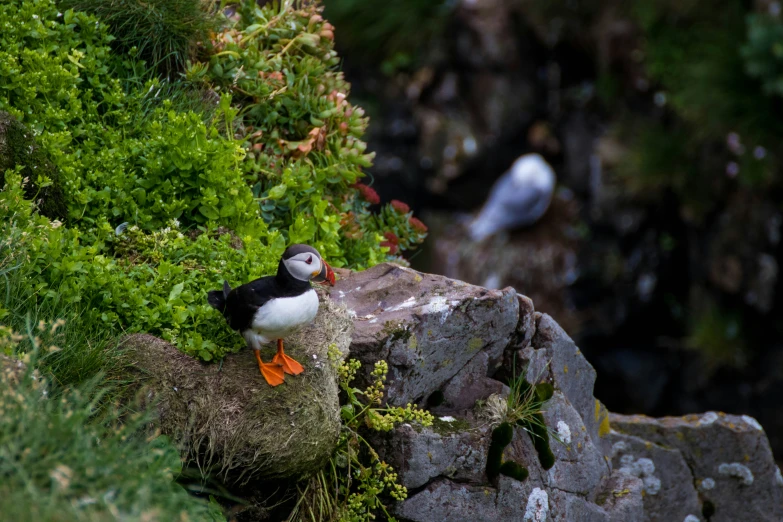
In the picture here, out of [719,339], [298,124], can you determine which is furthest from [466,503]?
[719,339]

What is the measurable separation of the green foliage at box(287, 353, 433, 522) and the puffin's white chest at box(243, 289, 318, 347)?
403 mm

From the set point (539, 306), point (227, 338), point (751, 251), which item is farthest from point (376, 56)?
point (227, 338)

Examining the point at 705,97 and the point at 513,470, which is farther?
the point at 705,97

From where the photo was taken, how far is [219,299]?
335cm

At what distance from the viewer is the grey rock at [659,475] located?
5.03 m

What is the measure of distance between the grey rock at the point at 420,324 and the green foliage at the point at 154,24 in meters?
1.70

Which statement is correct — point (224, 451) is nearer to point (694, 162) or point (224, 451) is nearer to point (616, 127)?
point (694, 162)

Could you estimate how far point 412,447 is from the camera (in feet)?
11.8

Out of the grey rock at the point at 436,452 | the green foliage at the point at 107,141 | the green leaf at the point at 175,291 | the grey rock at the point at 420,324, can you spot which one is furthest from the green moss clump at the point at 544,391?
the green leaf at the point at 175,291

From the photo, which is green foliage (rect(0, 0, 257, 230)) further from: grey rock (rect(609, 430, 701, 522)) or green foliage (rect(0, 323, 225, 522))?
grey rock (rect(609, 430, 701, 522))

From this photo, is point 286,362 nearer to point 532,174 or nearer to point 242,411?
point 242,411

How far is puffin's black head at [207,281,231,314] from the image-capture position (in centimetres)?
Result: 334

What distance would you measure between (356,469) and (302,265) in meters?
1.07

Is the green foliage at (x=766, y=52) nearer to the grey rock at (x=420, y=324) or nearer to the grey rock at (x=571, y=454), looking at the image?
the grey rock at (x=571, y=454)
